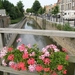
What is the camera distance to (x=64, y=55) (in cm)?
289

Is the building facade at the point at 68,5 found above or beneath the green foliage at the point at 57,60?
above

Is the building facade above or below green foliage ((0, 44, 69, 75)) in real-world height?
above

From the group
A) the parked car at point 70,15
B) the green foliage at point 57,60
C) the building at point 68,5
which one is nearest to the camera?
the green foliage at point 57,60

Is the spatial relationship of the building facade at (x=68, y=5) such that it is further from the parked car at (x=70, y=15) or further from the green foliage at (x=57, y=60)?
the green foliage at (x=57, y=60)

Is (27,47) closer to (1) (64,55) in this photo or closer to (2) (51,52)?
(2) (51,52)

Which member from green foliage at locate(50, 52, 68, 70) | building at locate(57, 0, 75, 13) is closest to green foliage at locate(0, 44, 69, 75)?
green foliage at locate(50, 52, 68, 70)

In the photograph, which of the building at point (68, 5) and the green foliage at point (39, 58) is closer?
the green foliage at point (39, 58)

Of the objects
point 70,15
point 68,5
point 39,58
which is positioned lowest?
point 70,15

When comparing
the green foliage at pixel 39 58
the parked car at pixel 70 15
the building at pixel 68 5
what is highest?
the building at pixel 68 5

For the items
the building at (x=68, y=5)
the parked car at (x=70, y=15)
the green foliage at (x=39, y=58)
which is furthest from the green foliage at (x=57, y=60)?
the building at (x=68, y=5)

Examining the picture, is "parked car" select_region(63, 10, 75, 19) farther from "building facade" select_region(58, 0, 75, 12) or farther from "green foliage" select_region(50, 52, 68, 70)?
"green foliage" select_region(50, 52, 68, 70)

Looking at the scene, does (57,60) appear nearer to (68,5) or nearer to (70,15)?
(70,15)

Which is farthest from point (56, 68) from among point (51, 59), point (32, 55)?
point (32, 55)

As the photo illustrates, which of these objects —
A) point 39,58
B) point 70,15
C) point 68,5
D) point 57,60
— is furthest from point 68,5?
point 57,60
